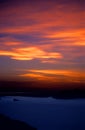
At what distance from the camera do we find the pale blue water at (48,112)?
7.39 feet

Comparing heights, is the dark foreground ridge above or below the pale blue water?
below

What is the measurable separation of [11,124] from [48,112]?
1.17 feet

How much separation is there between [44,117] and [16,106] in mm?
262

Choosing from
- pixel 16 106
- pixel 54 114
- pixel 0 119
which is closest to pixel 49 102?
pixel 54 114

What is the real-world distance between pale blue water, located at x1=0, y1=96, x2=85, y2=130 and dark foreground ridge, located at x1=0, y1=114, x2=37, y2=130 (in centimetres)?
4

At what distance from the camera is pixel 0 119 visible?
2.42 metres

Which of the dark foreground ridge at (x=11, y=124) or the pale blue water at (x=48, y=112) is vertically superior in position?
the pale blue water at (x=48, y=112)

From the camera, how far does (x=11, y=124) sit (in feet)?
7.75

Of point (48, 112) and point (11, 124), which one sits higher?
point (48, 112)

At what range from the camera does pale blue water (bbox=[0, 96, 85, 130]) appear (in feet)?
7.39

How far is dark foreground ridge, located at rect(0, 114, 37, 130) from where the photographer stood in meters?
2.33

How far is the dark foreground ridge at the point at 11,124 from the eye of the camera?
7.64ft

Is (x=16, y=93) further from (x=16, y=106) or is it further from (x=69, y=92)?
(x=69, y=92)

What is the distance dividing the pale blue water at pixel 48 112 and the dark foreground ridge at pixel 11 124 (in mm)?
40
